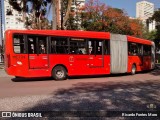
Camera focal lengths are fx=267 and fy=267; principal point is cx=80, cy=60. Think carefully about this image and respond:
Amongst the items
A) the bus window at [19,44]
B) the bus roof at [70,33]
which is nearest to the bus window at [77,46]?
the bus roof at [70,33]

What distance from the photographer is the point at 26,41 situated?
14133 millimetres

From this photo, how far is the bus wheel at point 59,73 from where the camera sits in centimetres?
1516

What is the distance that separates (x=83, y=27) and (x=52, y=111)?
3612cm

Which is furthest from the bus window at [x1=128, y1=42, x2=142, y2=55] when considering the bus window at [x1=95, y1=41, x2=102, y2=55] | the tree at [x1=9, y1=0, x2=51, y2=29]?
the tree at [x1=9, y1=0, x2=51, y2=29]

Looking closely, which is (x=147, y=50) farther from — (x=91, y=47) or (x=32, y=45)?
(x=32, y=45)

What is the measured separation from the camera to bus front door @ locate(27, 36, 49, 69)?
14312 mm

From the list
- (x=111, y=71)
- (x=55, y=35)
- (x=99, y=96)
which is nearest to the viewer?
(x=99, y=96)

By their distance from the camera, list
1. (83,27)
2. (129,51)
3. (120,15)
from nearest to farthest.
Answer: (129,51) → (83,27) → (120,15)

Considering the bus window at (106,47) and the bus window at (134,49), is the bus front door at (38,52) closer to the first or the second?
the bus window at (106,47)

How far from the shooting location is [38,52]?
47.7 ft

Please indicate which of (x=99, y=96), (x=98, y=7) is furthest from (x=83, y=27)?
(x=99, y=96)

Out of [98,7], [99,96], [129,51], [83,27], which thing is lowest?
[99,96]

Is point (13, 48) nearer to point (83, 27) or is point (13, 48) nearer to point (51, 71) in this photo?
point (51, 71)

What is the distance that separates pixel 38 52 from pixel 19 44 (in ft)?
3.69
